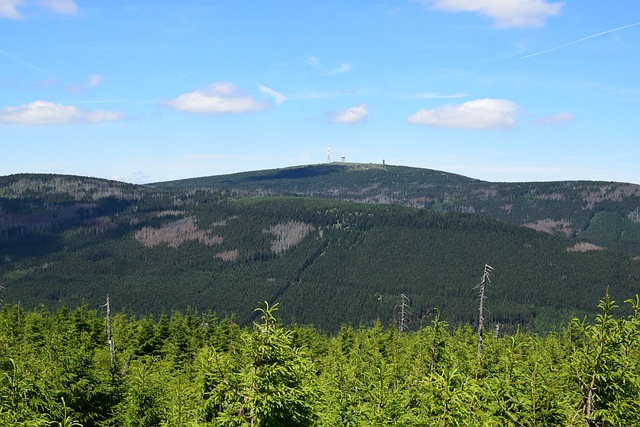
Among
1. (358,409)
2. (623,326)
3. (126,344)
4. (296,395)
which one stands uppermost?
(623,326)

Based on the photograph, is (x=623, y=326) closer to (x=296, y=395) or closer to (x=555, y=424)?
(x=555, y=424)

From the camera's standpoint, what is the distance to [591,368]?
16.3 metres

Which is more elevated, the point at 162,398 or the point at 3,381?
the point at 3,381

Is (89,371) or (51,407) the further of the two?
(89,371)

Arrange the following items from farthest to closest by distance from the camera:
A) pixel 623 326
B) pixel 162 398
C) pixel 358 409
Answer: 1. pixel 162 398
2. pixel 358 409
3. pixel 623 326

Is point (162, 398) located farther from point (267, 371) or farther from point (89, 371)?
point (267, 371)

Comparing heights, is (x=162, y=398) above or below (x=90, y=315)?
above

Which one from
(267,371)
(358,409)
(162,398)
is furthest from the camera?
(162,398)

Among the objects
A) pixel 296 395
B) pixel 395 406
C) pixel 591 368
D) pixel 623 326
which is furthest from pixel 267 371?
pixel 623 326

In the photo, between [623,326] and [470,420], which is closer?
[470,420]

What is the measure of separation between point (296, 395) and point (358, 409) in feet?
26.6

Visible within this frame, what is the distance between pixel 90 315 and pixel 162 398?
53.5m

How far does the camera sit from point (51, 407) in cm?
1994

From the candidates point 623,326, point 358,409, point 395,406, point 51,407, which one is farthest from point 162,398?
point 623,326
